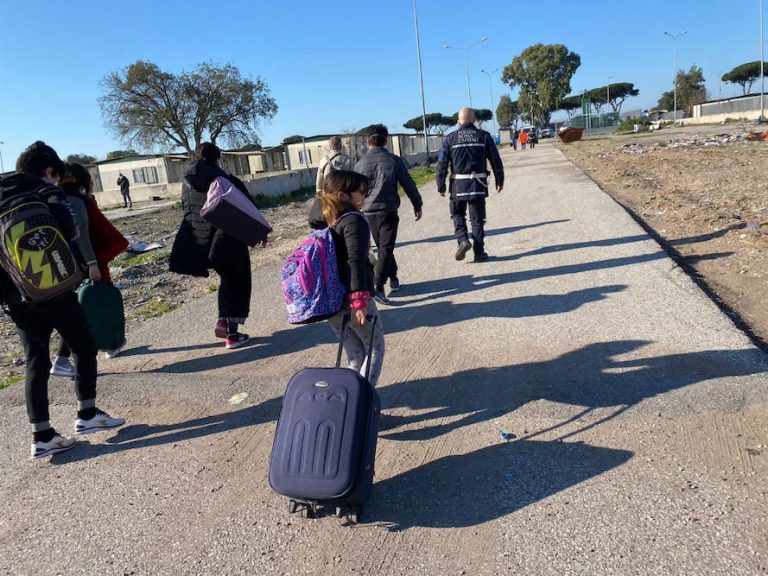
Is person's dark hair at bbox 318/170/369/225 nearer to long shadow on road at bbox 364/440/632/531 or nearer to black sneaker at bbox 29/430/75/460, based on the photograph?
long shadow on road at bbox 364/440/632/531

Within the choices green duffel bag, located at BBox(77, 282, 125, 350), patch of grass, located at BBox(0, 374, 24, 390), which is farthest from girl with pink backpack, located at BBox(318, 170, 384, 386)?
patch of grass, located at BBox(0, 374, 24, 390)

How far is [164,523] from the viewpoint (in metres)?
3.00

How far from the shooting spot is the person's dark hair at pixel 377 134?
20.6ft

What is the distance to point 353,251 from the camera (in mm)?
3342

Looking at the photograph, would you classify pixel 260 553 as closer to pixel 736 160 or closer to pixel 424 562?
pixel 424 562

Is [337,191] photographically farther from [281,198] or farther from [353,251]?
[281,198]

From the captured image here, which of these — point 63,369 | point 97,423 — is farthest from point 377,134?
point 97,423

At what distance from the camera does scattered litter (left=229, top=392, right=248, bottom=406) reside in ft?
14.4

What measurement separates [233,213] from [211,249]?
17.7 inches

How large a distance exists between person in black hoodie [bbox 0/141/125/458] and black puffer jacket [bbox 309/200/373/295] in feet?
5.68

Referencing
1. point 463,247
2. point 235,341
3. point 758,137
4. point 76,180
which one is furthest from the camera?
point 758,137

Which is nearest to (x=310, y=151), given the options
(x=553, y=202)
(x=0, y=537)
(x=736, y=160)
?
(x=736, y=160)

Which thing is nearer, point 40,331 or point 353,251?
point 353,251

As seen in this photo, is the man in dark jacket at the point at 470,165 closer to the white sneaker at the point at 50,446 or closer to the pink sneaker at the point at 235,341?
the pink sneaker at the point at 235,341
